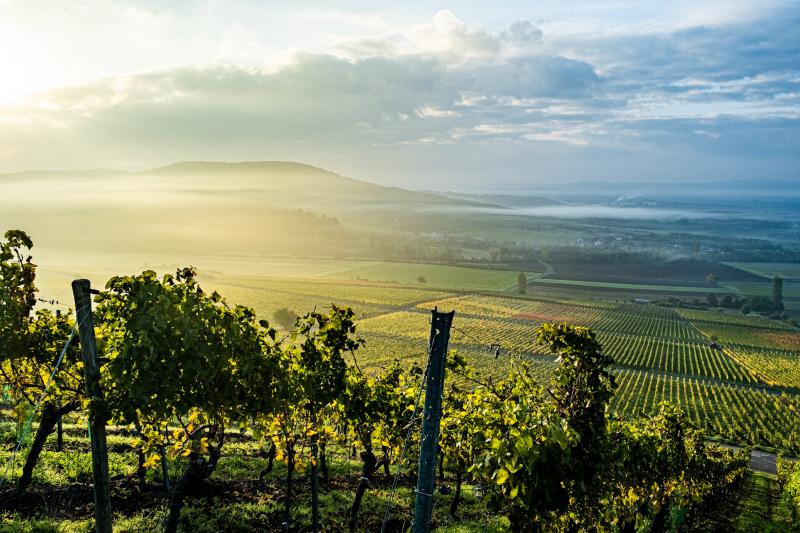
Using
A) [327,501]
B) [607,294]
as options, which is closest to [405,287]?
[607,294]

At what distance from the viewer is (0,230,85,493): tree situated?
11.5 metres

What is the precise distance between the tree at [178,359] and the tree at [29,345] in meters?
2.47

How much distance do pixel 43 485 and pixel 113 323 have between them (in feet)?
20.2

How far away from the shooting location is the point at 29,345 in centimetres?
1244

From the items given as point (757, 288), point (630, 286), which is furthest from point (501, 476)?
point (757, 288)

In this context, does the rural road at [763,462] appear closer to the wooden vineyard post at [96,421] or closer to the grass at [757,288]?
the wooden vineyard post at [96,421]

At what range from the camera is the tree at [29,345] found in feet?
37.7

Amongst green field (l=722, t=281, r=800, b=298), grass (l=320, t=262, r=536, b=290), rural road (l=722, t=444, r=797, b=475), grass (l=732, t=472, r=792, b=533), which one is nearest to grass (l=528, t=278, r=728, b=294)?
green field (l=722, t=281, r=800, b=298)

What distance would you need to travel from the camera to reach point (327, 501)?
15.7 meters

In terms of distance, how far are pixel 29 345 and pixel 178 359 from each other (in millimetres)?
5979

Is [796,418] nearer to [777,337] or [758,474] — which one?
[758,474]

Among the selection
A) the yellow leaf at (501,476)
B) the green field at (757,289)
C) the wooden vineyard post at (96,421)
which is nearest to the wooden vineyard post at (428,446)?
the yellow leaf at (501,476)

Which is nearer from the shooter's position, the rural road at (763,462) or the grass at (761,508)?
the grass at (761,508)

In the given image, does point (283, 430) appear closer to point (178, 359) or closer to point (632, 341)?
point (178, 359)
